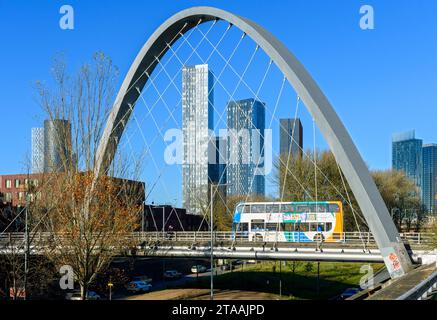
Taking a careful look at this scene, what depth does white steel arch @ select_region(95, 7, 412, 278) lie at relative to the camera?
22500 millimetres

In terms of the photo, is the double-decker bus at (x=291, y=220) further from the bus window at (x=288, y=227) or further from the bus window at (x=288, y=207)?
the bus window at (x=288, y=227)

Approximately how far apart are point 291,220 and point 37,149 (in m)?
21.0

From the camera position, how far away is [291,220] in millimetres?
41031

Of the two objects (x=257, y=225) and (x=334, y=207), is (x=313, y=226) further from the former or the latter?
(x=257, y=225)

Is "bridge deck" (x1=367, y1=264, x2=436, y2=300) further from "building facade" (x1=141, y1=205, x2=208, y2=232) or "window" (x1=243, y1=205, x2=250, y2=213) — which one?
"building facade" (x1=141, y1=205, x2=208, y2=232)

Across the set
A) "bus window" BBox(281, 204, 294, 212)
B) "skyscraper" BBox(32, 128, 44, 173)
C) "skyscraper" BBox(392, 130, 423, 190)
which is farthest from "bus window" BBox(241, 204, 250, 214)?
"skyscraper" BBox(392, 130, 423, 190)

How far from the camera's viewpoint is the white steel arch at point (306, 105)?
22.5 meters

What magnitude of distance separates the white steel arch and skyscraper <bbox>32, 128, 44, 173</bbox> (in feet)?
9.57

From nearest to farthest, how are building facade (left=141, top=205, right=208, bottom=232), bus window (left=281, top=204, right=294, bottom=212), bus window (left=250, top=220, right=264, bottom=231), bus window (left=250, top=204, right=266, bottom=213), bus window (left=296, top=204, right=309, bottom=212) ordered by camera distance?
bus window (left=296, top=204, right=309, bottom=212), bus window (left=250, top=220, right=264, bottom=231), bus window (left=250, top=204, right=266, bottom=213), bus window (left=281, top=204, right=294, bottom=212), building facade (left=141, top=205, right=208, bottom=232)

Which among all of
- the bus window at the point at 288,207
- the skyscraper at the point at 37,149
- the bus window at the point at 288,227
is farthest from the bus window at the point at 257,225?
the skyscraper at the point at 37,149

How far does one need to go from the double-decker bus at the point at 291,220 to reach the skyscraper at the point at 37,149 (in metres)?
16.0

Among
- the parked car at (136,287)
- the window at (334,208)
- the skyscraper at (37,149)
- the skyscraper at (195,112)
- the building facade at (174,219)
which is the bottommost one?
the parked car at (136,287)

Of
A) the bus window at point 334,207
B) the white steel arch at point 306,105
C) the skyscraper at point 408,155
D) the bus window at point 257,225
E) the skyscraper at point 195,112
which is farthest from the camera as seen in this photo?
the skyscraper at point 408,155
